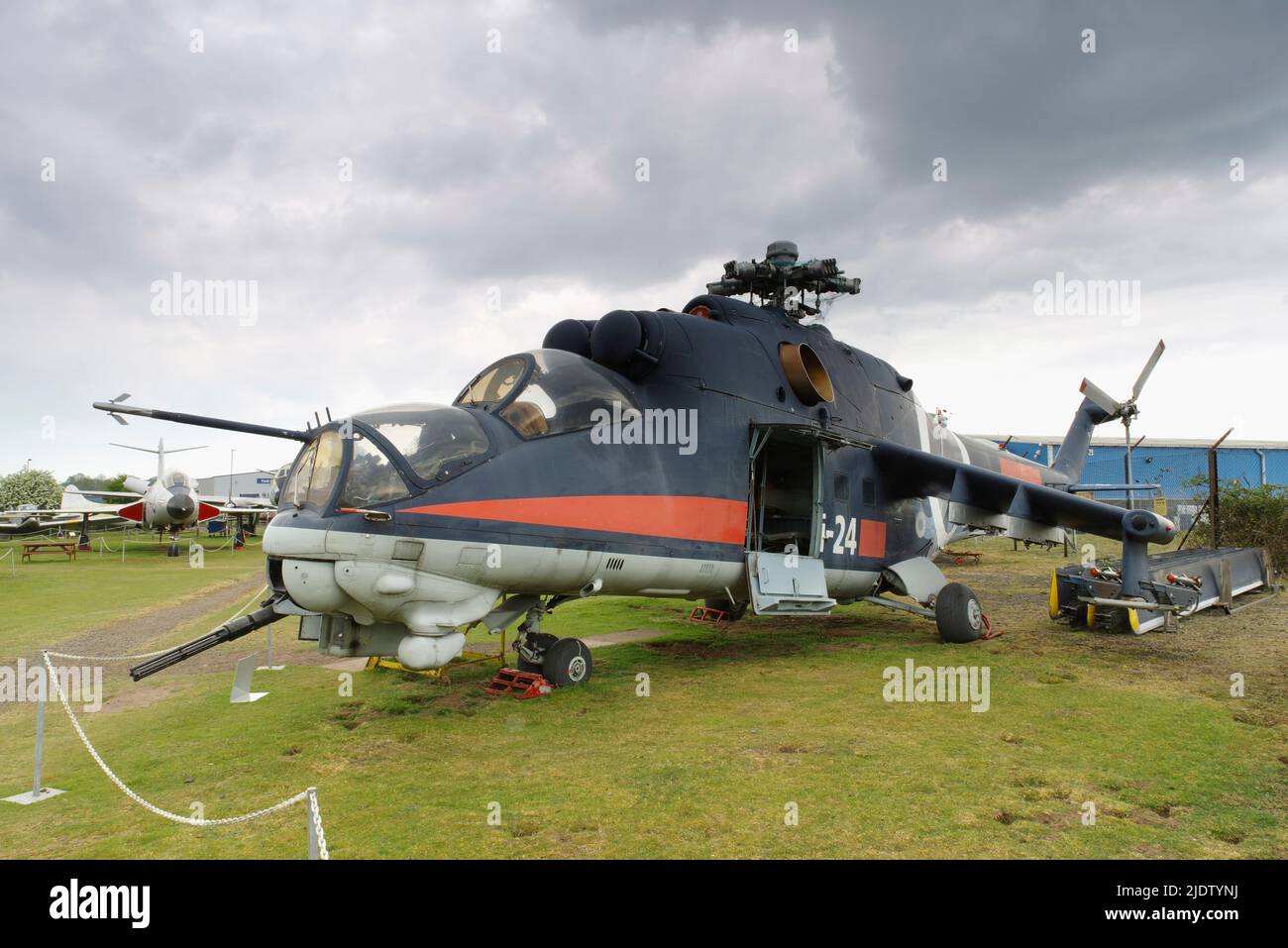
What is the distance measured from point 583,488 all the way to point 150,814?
4823 mm

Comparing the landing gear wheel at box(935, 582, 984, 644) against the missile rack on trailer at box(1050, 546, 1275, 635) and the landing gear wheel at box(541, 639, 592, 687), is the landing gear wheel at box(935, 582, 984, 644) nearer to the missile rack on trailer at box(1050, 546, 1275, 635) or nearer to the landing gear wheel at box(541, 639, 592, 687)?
the missile rack on trailer at box(1050, 546, 1275, 635)

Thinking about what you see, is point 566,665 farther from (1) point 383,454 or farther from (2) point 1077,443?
(2) point 1077,443

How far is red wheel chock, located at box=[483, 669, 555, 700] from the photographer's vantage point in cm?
905

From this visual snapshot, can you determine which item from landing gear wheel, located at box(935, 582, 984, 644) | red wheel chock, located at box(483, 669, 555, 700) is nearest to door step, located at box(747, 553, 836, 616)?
landing gear wheel, located at box(935, 582, 984, 644)

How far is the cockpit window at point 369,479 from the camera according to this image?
7156 millimetres

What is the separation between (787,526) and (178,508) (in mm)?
34830

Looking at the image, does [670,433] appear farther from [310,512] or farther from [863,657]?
[863,657]

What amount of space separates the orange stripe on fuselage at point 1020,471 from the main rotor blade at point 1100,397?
2.45 m

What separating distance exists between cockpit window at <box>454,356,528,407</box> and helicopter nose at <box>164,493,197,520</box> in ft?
113

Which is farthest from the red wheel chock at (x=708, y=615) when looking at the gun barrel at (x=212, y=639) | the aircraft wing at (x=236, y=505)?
the aircraft wing at (x=236, y=505)

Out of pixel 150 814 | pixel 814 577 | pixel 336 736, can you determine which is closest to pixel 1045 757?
pixel 814 577

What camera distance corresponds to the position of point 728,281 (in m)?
13.4

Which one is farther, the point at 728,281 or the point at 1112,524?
the point at 728,281

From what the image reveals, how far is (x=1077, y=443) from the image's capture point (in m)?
19.5
